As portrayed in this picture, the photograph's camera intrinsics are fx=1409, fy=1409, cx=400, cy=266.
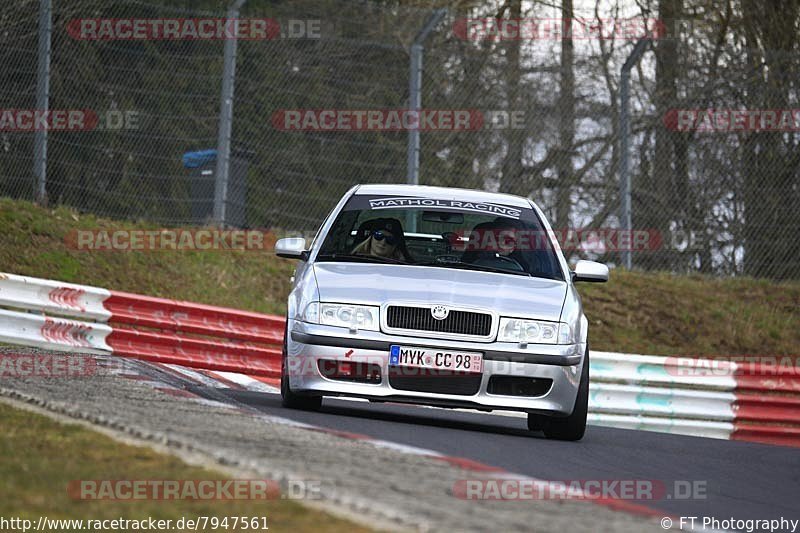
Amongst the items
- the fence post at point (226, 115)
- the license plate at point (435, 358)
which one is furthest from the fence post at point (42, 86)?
the license plate at point (435, 358)

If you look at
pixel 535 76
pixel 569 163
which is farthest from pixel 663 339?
pixel 535 76

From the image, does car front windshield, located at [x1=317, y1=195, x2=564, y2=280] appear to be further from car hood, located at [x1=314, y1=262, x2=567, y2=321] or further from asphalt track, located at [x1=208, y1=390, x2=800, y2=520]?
asphalt track, located at [x1=208, y1=390, x2=800, y2=520]

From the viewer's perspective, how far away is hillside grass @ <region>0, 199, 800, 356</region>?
1552cm

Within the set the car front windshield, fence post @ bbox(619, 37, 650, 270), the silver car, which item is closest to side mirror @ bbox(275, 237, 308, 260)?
the car front windshield

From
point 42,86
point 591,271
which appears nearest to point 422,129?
point 42,86

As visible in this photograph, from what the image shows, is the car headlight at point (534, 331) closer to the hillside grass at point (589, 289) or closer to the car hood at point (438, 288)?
the car hood at point (438, 288)

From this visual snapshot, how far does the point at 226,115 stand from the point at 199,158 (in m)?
0.59

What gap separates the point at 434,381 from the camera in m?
8.51

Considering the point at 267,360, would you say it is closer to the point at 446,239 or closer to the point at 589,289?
the point at 446,239

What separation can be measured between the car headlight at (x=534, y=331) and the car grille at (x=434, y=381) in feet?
1.03

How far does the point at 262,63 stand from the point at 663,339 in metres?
6.23

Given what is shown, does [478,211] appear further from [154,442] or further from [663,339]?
[663,339]

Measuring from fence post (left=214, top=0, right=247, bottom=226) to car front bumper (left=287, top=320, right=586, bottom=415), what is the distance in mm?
7795

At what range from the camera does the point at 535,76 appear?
18234 mm
